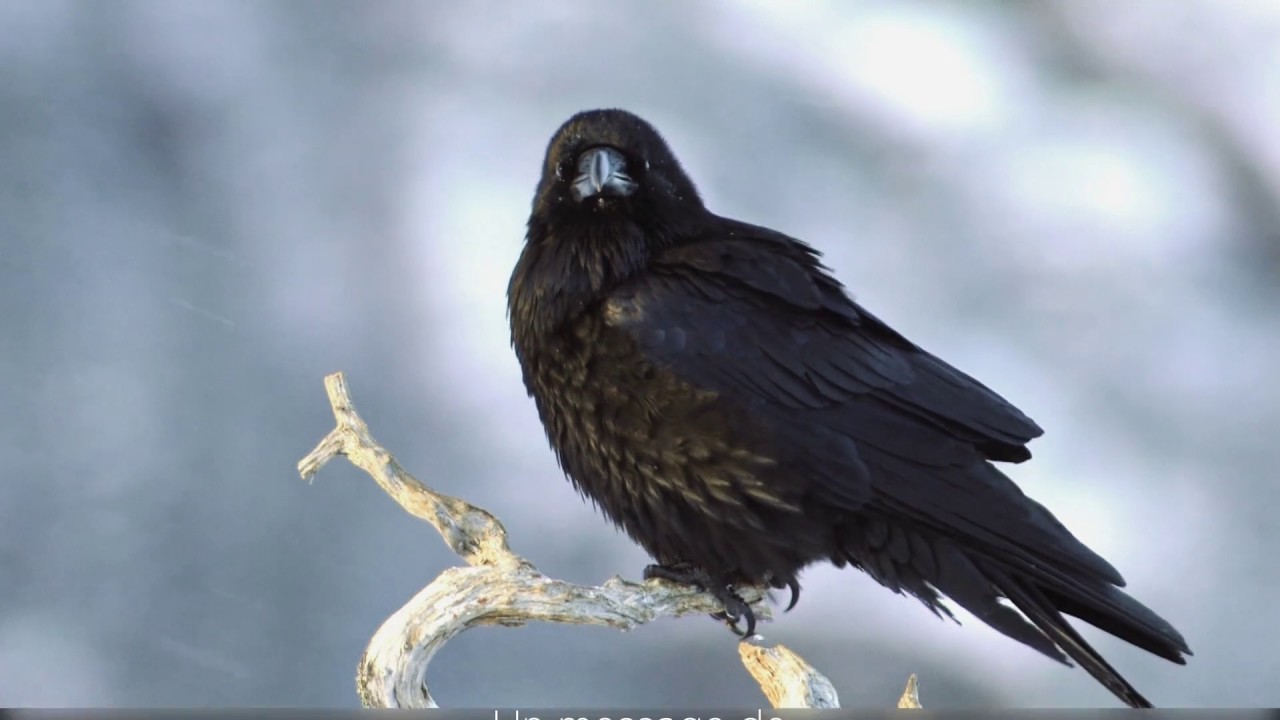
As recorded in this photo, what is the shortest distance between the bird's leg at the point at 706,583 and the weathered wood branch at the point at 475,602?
21 millimetres

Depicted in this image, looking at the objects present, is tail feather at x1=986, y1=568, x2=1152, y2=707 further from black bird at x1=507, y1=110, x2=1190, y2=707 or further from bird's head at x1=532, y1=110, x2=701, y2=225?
bird's head at x1=532, y1=110, x2=701, y2=225

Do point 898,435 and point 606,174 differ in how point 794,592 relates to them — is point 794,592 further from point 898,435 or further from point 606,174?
point 606,174

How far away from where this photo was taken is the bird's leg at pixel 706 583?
3289 mm

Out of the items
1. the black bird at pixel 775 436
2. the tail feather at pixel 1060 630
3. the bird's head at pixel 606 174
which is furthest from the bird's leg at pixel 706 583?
the bird's head at pixel 606 174

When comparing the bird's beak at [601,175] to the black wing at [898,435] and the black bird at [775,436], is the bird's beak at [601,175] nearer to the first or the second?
the black bird at [775,436]

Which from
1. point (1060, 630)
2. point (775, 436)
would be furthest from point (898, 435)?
point (1060, 630)

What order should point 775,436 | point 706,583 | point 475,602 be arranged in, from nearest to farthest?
point 475,602 < point 775,436 < point 706,583

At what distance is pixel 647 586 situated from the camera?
3188 mm

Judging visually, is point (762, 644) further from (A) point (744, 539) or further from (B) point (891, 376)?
(B) point (891, 376)

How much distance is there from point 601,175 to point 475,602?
1112 mm

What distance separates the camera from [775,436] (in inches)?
121

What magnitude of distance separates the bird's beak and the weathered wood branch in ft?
2.59

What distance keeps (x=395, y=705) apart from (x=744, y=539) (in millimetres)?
892

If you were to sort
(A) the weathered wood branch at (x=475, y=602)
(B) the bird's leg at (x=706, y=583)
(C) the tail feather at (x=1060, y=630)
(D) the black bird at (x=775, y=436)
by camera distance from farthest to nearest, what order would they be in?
1. (B) the bird's leg at (x=706, y=583)
2. (D) the black bird at (x=775, y=436)
3. (C) the tail feather at (x=1060, y=630)
4. (A) the weathered wood branch at (x=475, y=602)
